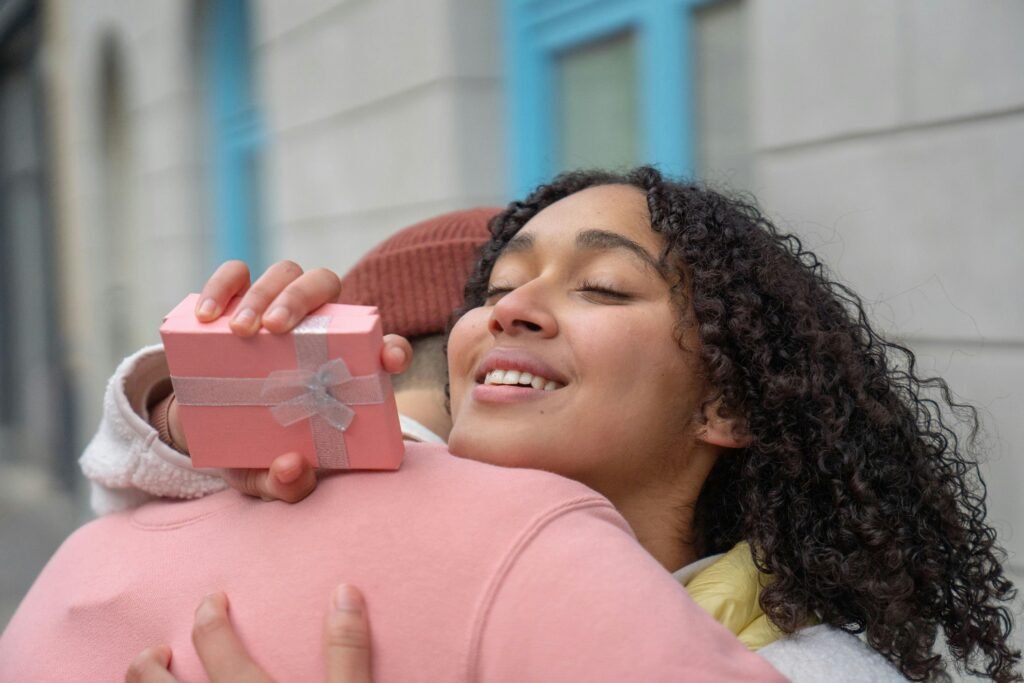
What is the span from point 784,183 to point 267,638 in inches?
89.1

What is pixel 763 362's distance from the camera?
182 centimetres

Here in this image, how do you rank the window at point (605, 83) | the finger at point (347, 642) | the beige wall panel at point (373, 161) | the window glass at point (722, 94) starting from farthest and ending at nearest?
the beige wall panel at point (373, 161)
the window at point (605, 83)
the window glass at point (722, 94)
the finger at point (347, 642)

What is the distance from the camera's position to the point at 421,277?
8.34 feet

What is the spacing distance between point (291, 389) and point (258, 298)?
0.13 m

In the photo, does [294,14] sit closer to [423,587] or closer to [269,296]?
[269,296]

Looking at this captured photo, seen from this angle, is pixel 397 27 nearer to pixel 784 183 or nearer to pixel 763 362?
pixel 784 183

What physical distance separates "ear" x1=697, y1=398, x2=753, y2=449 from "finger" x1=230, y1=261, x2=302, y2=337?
73cm

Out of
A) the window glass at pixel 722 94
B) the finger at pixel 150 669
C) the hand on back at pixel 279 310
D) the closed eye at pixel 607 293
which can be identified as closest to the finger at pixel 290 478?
the hand on back at pixel 279 310

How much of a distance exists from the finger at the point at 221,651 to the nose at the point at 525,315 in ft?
2.06

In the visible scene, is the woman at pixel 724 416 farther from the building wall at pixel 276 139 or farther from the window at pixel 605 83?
the building wall at pixel 276 139

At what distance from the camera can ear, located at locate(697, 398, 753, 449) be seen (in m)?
1.84

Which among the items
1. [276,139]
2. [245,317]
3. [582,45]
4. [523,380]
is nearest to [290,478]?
[245,317]

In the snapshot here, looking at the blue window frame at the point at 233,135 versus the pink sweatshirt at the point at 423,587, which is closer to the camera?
the pink sweatshirt at the point at 423,587

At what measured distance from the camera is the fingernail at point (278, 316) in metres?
1.41
